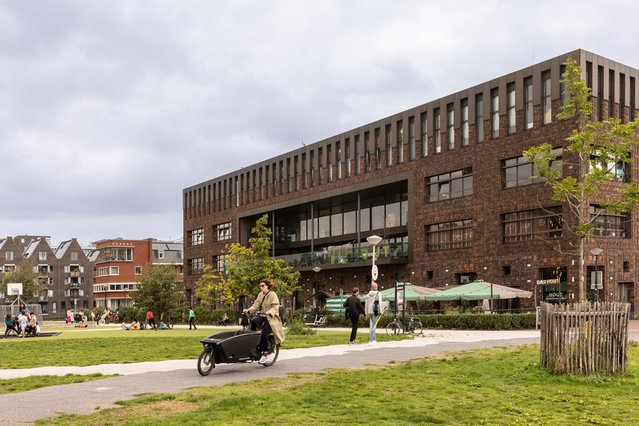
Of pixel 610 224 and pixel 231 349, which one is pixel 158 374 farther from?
pixel 610 224

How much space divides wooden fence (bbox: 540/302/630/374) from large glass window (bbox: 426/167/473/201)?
1418 inches

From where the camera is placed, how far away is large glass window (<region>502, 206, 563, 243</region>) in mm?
42344

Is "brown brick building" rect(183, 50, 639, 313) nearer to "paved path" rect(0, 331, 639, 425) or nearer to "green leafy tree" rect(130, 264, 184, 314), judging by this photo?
"green leafy tree" rect(130, 264, 184, 314)

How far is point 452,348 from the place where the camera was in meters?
20.2

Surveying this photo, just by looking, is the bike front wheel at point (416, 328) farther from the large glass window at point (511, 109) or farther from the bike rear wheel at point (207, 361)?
the large glass window at point (511, 109)

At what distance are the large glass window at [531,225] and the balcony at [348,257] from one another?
937 cm

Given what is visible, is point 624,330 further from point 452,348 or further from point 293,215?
point 293,215

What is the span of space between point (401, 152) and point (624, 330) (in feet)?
139

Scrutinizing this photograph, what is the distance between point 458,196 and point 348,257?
11.6 metres

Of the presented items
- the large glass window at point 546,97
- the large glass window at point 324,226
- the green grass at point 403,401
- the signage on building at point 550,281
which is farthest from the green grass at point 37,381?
the large glass window at point 324,226

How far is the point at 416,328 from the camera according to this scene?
100ft

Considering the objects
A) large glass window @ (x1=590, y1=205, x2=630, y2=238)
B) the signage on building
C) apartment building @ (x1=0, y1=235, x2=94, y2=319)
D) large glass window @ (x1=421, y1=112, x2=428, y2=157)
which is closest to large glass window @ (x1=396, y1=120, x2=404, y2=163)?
large glass window @ (x1=421, y1=112, x2=428, y2=157)

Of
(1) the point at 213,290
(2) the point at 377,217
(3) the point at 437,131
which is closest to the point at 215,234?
(1) the point at 213,290

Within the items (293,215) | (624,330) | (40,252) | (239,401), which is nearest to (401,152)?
(293,215)
